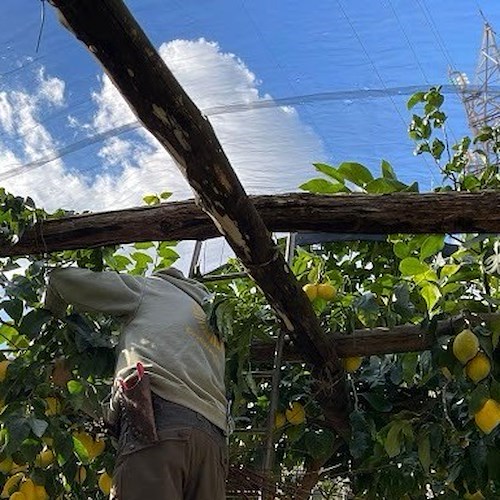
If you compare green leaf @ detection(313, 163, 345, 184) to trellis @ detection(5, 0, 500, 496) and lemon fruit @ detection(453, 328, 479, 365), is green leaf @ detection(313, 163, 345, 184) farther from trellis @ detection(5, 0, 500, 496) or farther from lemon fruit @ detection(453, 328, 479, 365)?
lemon fruit @ detection(453, 328, 479, 365)

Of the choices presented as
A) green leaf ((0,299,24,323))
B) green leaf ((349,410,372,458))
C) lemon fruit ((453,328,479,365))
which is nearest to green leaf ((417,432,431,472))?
green leaf ((349,410,372,458))

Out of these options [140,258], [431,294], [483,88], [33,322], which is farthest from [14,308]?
[483,88]

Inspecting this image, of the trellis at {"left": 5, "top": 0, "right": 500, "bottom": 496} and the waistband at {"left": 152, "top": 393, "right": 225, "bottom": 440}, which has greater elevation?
the trellis at {"left": 5, "top": 0, "right": 500, "bottom": 496}

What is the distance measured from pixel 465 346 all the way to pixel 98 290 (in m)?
0.73

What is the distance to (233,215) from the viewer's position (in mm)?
1357

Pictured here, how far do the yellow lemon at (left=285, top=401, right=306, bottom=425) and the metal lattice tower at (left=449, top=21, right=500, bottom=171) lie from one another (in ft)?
4.59

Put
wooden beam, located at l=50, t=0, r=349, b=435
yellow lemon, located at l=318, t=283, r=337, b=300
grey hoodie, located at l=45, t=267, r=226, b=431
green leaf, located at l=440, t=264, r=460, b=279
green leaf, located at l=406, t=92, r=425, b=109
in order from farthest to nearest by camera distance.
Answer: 1. green leaf, located at l=406, t=92, r=425, b=109
2. yellow lemon, located at l=318, t=283, r=337, b=300
3. green leaf, located at l=440, t=264, r=460, b=279
4. grey hoodie, located at l=45, t=267, r=226, b=431
5. wooden beam, located at l=50, t=0, r=349, b=435

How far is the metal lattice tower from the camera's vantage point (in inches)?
120

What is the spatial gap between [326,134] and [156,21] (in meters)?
0.73

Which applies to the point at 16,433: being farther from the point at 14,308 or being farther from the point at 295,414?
the point at 295,414

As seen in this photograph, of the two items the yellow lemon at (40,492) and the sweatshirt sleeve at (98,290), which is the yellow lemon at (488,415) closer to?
the sweatshirt sleeve at (98,290)

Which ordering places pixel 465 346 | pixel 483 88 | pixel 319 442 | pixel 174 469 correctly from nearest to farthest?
pixel 174 469
pixel 465 346
pixel 319 442
pixel 483 88

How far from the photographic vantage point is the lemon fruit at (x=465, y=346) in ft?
5.34

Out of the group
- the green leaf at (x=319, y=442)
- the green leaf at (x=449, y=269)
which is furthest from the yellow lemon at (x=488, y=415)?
the green leaf at (x=319, y=442)
